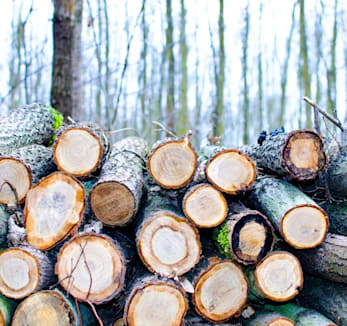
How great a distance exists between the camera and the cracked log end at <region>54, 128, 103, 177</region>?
248 cm

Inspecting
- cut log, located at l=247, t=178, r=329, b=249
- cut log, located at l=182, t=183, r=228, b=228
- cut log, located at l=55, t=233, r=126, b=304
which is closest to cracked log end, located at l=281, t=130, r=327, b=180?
cut log, located at l=247, t=178, r=329, b=249

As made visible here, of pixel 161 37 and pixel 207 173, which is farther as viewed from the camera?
pixel 161 37

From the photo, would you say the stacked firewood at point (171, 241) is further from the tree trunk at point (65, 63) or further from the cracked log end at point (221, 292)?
the tree trunk at point (65, 63)

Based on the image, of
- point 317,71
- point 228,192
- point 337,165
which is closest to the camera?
point 228,192

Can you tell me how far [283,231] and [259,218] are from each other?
0.17m

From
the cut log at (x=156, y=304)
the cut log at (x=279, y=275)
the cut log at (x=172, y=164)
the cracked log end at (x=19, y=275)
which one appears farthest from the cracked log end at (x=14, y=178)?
the cut log at (x=279, y=275)

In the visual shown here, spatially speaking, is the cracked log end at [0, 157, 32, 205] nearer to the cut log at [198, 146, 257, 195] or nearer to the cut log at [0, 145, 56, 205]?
A: the cut log at [0, 145, 56, 205]

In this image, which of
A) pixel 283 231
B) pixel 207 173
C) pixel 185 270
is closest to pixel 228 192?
pixel 207 173

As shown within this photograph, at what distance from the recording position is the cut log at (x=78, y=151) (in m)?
2.48

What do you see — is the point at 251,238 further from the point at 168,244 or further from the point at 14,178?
the point at 14,178

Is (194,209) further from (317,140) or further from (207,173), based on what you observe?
(317,140)

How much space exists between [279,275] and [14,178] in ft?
6.25

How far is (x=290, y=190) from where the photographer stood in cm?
246

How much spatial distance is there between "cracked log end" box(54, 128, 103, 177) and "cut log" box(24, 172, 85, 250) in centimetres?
16
